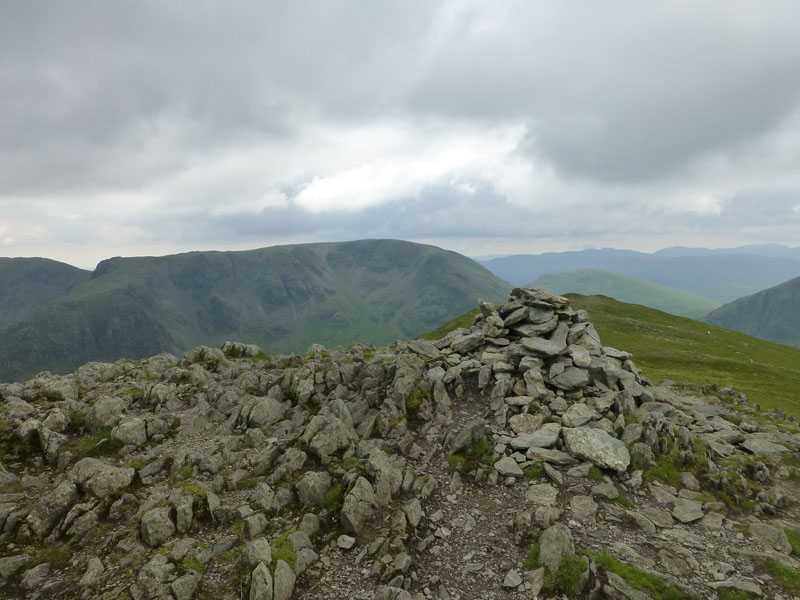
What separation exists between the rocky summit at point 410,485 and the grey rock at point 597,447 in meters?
0.13

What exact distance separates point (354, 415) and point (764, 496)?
26.2 metres

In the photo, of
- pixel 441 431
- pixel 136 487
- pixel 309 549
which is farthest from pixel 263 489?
pixel 441 431

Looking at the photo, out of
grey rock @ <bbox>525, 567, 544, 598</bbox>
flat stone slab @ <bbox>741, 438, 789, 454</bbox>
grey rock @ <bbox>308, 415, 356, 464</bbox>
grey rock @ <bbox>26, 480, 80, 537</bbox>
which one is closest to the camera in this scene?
grey rock @ <bbox>525, 567, 544, 598</bbox>

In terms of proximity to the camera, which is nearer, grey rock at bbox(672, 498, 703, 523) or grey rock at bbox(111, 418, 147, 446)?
grey rock at bbox(672, 498, 703, 523)

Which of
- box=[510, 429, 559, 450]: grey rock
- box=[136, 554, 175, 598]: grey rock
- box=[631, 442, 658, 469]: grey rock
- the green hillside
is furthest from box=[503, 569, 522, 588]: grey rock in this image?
the green hillside

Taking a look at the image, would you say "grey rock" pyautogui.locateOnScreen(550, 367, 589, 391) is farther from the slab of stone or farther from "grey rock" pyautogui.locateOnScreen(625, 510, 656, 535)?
"grey rock" pyautogui.locateOnScreen(625, 510, 656, 535)

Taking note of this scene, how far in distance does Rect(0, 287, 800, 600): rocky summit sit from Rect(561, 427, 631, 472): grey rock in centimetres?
13

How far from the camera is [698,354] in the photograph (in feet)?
284

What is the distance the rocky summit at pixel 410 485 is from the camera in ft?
53.2

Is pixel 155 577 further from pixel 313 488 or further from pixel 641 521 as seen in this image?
pixel 641 521

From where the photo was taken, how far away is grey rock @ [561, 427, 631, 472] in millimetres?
22359

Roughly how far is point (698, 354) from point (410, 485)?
93709 mm

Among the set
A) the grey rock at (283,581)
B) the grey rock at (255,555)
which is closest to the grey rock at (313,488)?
the grey rock at (255,555)

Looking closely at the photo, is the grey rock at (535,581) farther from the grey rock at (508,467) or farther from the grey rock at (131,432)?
the grey rock at (131,432)
